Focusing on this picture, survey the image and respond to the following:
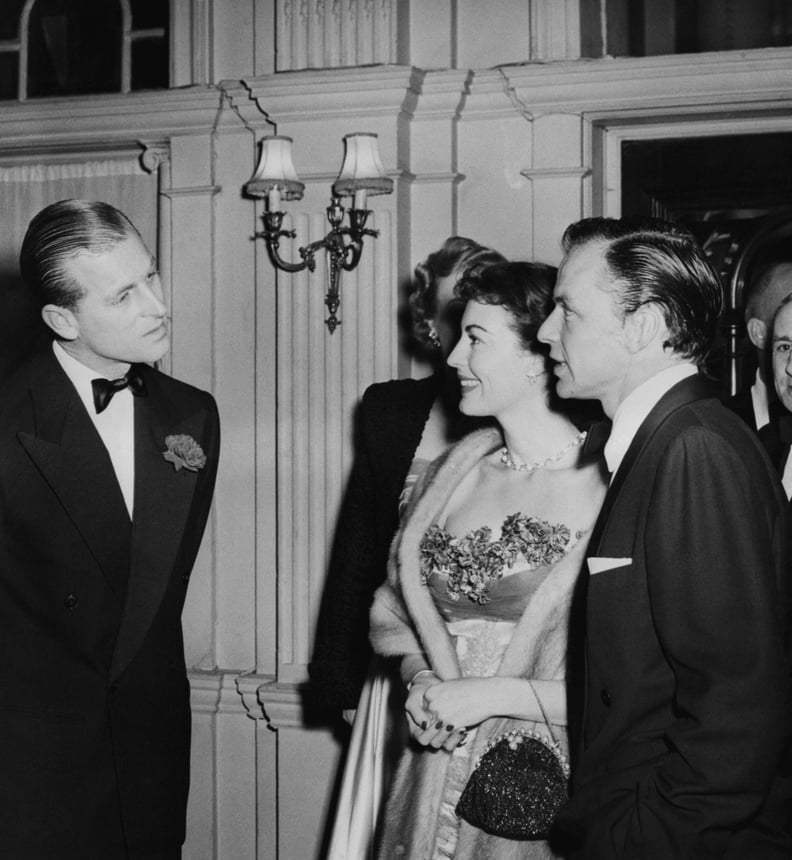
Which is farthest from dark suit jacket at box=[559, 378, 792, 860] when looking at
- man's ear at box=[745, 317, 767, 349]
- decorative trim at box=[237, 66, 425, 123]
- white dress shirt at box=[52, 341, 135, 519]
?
decorative trim at box=[237, 66, 425, 123]

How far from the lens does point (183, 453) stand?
2.87 meters

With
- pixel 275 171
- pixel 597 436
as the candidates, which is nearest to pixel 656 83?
pixel 275 171

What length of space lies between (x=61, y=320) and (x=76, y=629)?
2.28ft

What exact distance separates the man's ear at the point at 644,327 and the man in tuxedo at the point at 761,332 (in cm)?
155

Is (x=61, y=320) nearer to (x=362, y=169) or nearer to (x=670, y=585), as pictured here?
(x=670, y=585)

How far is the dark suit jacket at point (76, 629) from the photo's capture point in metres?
2.68

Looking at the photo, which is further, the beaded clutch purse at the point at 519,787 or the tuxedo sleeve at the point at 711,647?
the beaded clutch purse at the point at 519,787

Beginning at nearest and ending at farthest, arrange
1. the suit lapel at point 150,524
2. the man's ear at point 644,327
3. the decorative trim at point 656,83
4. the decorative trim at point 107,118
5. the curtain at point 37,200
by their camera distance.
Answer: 1. the man's ear at point 644,327
2. the suit lapel at point 150,524
3. the decorative trim at point 656,83
4. the decorative trim at point 107,118
5. the curtain at point 37,200

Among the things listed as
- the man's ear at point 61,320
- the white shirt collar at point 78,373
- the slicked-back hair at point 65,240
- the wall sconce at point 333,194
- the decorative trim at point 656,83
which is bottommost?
the white shirt collar at point 78,373

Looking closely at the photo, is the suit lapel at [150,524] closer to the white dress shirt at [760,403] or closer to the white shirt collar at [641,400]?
the white shirt collar at [641,400]

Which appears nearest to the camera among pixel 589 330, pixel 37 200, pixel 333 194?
pixel 589 330

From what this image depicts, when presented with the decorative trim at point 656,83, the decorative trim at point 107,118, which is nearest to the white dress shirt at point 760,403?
the decorative trim at point 656,83

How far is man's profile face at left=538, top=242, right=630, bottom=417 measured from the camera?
A: 2146 millimetres

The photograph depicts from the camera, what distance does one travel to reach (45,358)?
9.34 feet
